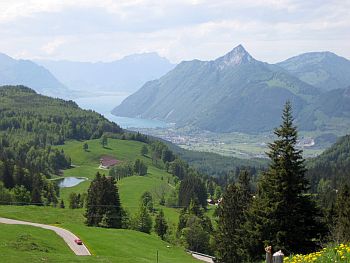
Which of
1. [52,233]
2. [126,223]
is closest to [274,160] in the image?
[52,233]

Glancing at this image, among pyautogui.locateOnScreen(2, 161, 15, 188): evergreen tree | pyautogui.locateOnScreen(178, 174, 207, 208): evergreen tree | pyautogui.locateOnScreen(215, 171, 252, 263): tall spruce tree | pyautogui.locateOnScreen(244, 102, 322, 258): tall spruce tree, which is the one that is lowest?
pyautogui.locateOnScreen(178, 174, 207, 208): evergreen tree

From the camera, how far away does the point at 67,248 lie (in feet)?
158

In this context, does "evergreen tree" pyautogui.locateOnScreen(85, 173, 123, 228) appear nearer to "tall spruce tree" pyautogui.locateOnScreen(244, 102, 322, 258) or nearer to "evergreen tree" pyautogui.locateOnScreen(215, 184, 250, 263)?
"evergreen tree" pyautogui.locateOnScreen(215, 184, 250, 263)

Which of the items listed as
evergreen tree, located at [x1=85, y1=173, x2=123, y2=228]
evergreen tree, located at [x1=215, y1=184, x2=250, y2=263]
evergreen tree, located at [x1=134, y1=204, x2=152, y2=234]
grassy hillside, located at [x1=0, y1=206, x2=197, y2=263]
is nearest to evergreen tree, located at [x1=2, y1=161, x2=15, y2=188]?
evergreen tree, located at [x1=85, y1=173, x2=123, y2=228]

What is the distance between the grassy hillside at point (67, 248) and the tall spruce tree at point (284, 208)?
10.5 metres

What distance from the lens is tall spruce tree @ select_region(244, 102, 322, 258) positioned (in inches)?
1406

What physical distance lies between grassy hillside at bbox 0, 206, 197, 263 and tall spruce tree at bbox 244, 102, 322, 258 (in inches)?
415

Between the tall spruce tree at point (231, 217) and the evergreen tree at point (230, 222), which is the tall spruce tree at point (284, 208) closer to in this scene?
the tall spruce tree at point (231, 217)

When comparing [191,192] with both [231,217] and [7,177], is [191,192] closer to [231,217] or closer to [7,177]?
[7,177]

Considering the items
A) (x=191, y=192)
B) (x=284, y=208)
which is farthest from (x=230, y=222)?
(x=191, y=192)

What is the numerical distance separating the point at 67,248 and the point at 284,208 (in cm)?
2340

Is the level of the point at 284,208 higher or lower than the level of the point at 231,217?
higher

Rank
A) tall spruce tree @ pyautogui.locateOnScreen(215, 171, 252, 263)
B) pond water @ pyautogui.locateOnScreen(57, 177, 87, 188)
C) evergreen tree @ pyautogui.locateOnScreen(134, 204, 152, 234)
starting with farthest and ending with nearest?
pond water @ pyautogui.locateOnScreen(57, 177, 87, 188) < evergreen tree @ pyautogui.locateOnScreen(134, 204, 152, 234) < tall spruce tree @ pyautogui.locateOnScreen(215, 171, 252, 263)

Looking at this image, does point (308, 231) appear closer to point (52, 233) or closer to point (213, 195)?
point (52, 233)
